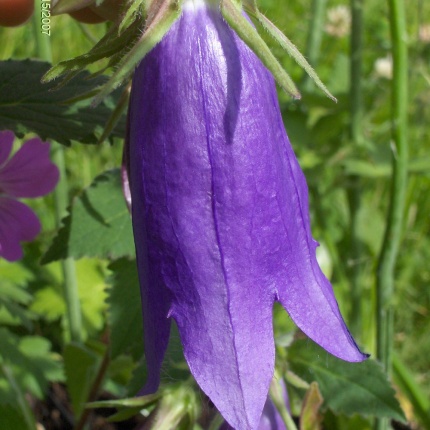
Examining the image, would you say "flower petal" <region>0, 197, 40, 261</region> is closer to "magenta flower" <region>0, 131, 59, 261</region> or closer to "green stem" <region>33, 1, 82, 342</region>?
"magenta flower" <region>0, 131, 59, 261</region>

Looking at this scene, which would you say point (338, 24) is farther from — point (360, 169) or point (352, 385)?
point (352, 385)

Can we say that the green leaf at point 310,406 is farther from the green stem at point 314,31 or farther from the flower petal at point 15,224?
the green stem at point 314,31

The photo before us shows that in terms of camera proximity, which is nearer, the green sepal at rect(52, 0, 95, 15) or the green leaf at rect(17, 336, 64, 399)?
the green sepal at rect(52, 0, 95, 15)

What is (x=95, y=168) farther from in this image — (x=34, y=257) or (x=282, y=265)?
(x=282, y=265)

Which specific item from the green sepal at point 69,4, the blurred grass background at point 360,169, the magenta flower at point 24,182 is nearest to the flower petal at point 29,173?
the magenta flower at point 24,182

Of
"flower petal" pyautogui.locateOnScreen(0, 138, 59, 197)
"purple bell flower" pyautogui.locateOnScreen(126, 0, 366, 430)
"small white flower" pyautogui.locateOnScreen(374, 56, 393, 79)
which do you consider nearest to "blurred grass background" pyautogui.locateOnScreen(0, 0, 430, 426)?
"small white flower" pyautogui.locateOnScreen(374, 56, 393, 79)

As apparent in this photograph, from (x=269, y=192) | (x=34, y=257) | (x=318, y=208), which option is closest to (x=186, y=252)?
(x=269, y=192)
